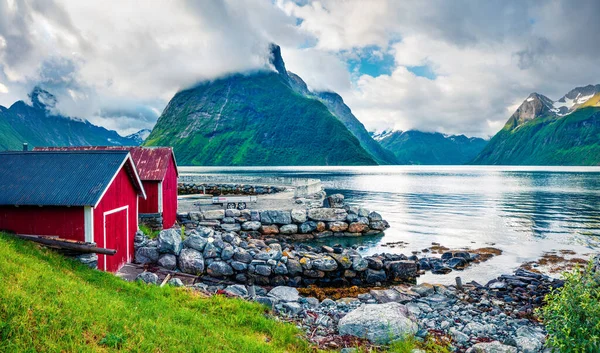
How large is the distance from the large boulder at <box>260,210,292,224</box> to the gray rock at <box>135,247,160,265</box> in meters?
13.6

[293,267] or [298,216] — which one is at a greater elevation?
[298,216]

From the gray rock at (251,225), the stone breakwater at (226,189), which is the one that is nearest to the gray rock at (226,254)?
the gray rock at (251,225)

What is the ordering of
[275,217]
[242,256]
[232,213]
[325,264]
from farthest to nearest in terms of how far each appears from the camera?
[275,217]
[232,213]
[325,264]
[242,256]

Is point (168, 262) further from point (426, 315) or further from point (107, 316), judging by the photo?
point (426, 315)

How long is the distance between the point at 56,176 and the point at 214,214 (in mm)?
15994

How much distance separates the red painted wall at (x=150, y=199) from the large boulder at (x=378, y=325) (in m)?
17.4

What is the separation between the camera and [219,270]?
1783cm

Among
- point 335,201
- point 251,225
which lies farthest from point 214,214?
point 335,201

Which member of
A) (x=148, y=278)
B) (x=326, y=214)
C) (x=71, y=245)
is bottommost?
(x=148, y=278)

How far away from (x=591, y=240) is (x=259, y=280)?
1116 inches

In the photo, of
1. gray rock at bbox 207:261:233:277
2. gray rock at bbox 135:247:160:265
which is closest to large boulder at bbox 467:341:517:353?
gray rock at bbox 207:261:233:277

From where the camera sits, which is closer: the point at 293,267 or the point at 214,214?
the point at 293,267

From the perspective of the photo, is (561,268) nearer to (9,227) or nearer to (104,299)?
(104,299)

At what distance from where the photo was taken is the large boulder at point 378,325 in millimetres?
10430
